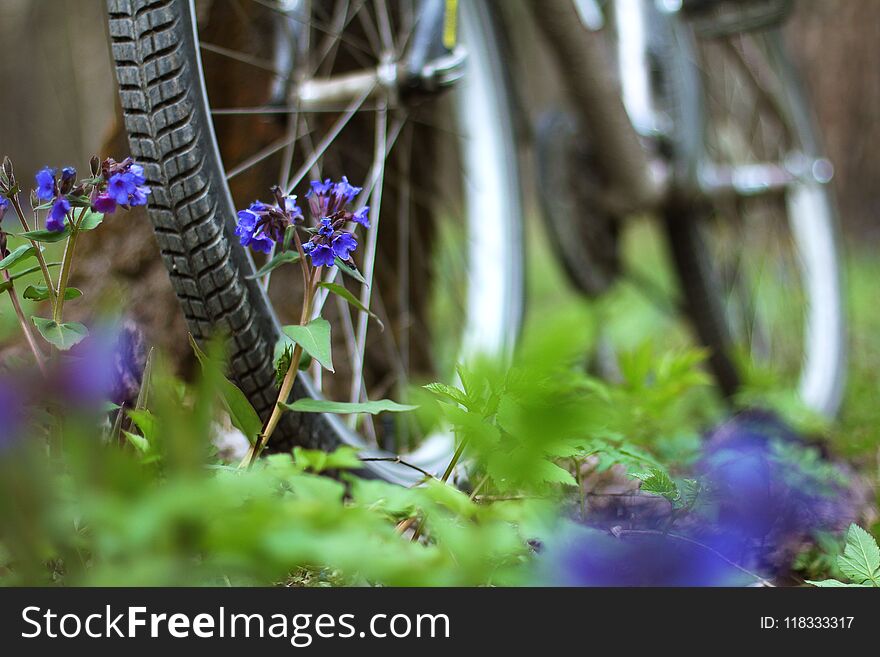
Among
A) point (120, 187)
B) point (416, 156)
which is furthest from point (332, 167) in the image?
point (120, 187)

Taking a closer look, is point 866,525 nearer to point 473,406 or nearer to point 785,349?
point 473,406

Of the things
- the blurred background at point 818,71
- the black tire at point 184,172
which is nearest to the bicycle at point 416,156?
the black tire at point 184,172

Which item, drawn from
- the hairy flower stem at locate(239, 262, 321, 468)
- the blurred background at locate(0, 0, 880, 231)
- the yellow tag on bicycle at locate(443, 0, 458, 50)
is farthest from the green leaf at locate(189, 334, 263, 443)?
the blurred background at locate(0, 0, 880, 231)

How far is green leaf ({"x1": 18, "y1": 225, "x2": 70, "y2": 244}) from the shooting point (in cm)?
76

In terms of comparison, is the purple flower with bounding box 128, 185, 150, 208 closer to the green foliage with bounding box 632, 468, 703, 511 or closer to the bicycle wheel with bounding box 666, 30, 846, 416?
the green foliage with bounding box 632, 468, 703, 511

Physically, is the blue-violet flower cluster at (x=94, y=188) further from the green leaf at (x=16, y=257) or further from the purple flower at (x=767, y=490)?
the purple flower at (x=767, y=490)

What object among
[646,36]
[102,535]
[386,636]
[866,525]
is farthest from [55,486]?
[646,36]

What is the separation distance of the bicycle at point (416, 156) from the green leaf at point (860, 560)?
0.52 m

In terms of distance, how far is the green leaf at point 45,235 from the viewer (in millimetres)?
756

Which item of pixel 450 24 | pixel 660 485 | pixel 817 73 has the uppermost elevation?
pixel 817 73

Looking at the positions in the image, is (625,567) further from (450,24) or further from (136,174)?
(450,24)

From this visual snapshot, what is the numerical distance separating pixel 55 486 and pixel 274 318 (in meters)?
0.35

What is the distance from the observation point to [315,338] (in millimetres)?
791

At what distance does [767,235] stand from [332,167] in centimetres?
151
